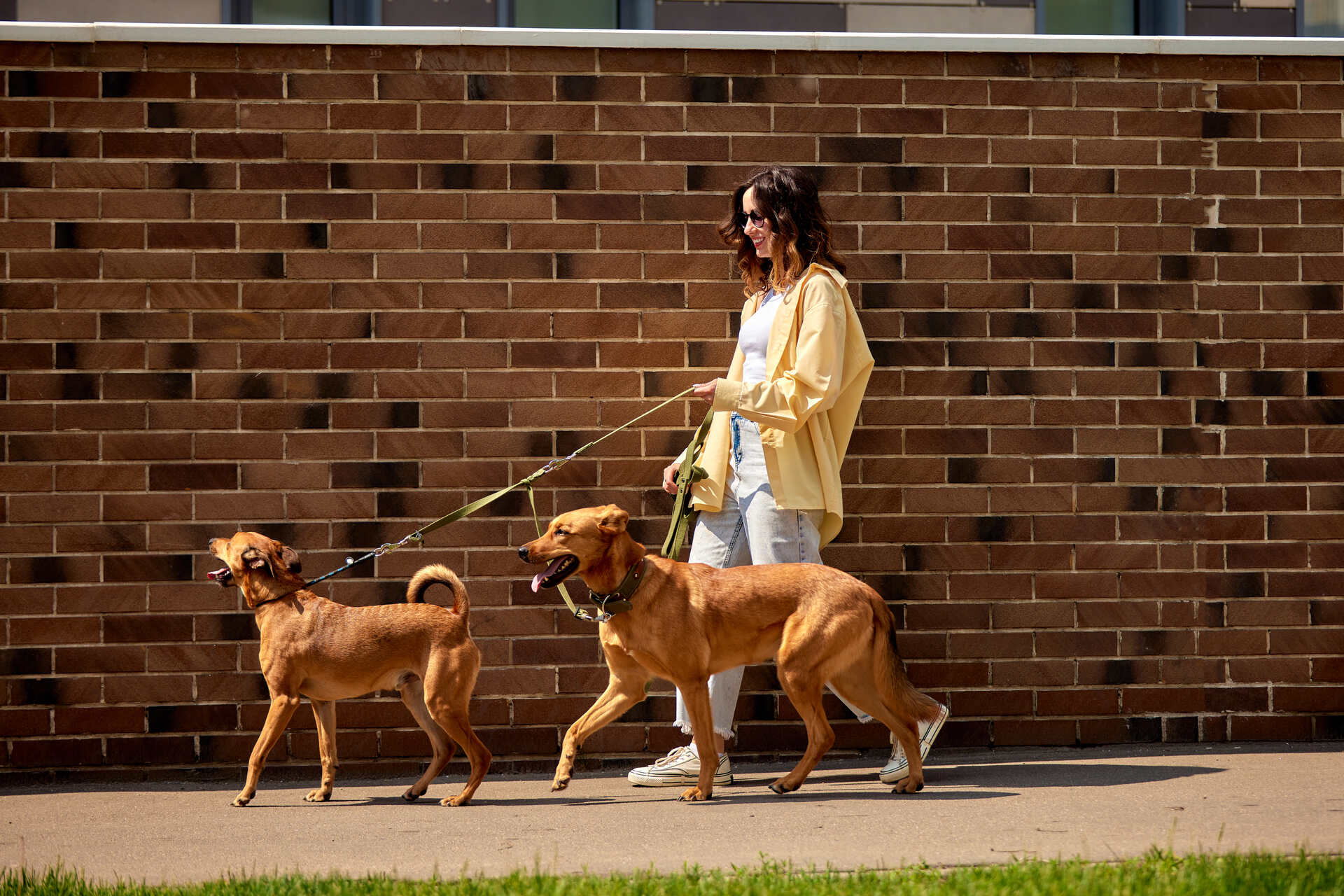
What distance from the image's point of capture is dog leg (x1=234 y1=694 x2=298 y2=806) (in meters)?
5.46

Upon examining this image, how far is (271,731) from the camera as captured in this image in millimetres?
5469

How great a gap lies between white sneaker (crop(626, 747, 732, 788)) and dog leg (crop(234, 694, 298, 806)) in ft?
4.96

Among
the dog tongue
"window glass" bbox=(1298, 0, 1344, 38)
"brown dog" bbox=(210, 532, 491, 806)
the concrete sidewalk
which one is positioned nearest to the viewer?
the concrete sidewalk

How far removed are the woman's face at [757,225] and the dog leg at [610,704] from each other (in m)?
1.84

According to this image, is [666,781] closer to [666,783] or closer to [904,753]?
[666,783]

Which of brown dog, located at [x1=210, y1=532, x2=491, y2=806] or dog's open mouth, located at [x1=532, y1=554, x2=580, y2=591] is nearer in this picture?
dog's open mouth, located at [x1=532, y1=554, x2=580, y2=591]

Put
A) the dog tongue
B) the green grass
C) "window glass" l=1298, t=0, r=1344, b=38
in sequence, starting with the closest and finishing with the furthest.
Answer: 1. the green grass
2. the dog tongue
3. "window glass" l=1298, t=0, r=1344, b=38

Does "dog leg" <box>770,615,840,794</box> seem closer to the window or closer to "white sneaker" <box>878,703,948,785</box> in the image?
"white sneaker" <box>878,703,948,785</box>

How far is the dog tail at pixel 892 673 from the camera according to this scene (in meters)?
5.56

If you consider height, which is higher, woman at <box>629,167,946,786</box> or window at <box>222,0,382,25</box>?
window at <box>222,0,382,25</box>

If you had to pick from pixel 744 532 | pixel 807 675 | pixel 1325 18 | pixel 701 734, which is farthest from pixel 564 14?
pixel 1325 18

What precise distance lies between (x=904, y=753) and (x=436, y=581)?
2058 millimetres

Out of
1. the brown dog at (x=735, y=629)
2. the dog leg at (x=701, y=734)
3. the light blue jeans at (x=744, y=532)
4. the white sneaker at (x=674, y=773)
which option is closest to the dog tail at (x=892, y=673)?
the brown dog at (x=735, y=629)

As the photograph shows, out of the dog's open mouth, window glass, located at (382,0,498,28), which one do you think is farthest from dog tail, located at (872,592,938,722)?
window glass, located at (382,0,498,28)
